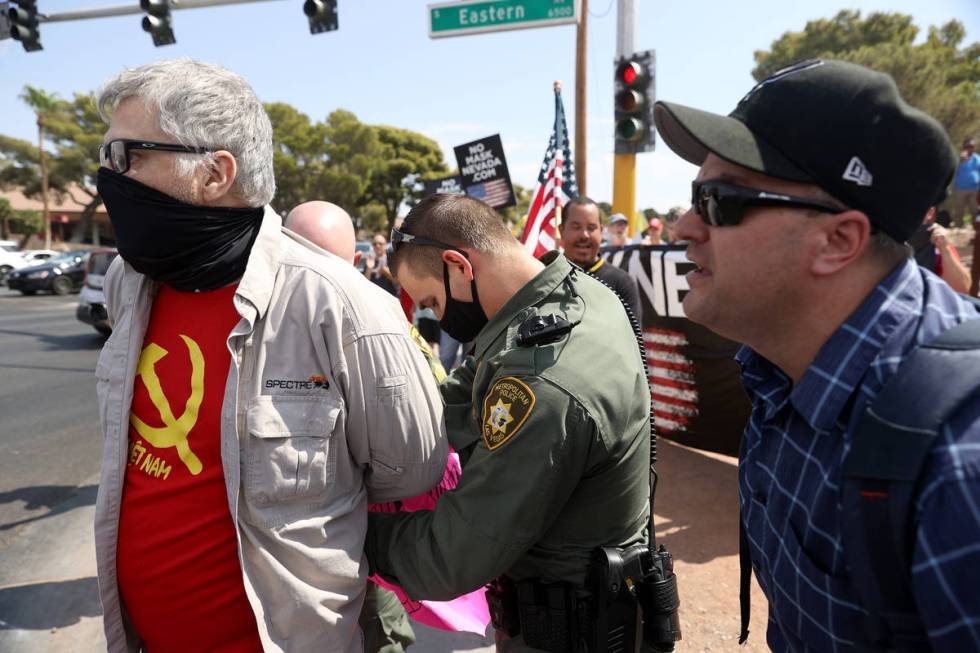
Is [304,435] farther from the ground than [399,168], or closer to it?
farther from the ground

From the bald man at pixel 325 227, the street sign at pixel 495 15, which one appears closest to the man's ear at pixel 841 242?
the bald man at pixel 325 227

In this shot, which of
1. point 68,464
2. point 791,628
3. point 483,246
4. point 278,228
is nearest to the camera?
point 791,628

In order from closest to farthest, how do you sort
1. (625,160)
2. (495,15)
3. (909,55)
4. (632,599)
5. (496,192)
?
(632,599)
(625,160)
(495,15)
(496,192)
(909,55)

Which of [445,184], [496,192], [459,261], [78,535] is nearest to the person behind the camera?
[459,261]

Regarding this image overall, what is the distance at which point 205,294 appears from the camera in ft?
5.16

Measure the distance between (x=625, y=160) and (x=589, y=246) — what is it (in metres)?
2.55

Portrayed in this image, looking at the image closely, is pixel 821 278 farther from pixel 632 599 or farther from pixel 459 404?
pixel 459 404

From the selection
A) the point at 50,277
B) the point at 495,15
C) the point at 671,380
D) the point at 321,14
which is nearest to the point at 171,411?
the point at 671,380

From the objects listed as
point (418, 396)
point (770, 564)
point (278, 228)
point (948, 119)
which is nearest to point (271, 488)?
point (418, 396)

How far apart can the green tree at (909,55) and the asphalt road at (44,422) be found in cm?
1833

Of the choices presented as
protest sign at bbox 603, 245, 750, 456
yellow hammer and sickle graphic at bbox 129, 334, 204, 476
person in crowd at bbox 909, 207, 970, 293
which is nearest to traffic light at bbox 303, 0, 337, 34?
protest sign at bbox 603, 245, 750, 456

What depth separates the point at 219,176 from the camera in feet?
4.93

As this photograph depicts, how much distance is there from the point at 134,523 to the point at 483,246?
3.79 ft

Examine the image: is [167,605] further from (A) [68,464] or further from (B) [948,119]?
(B) [948,119]
